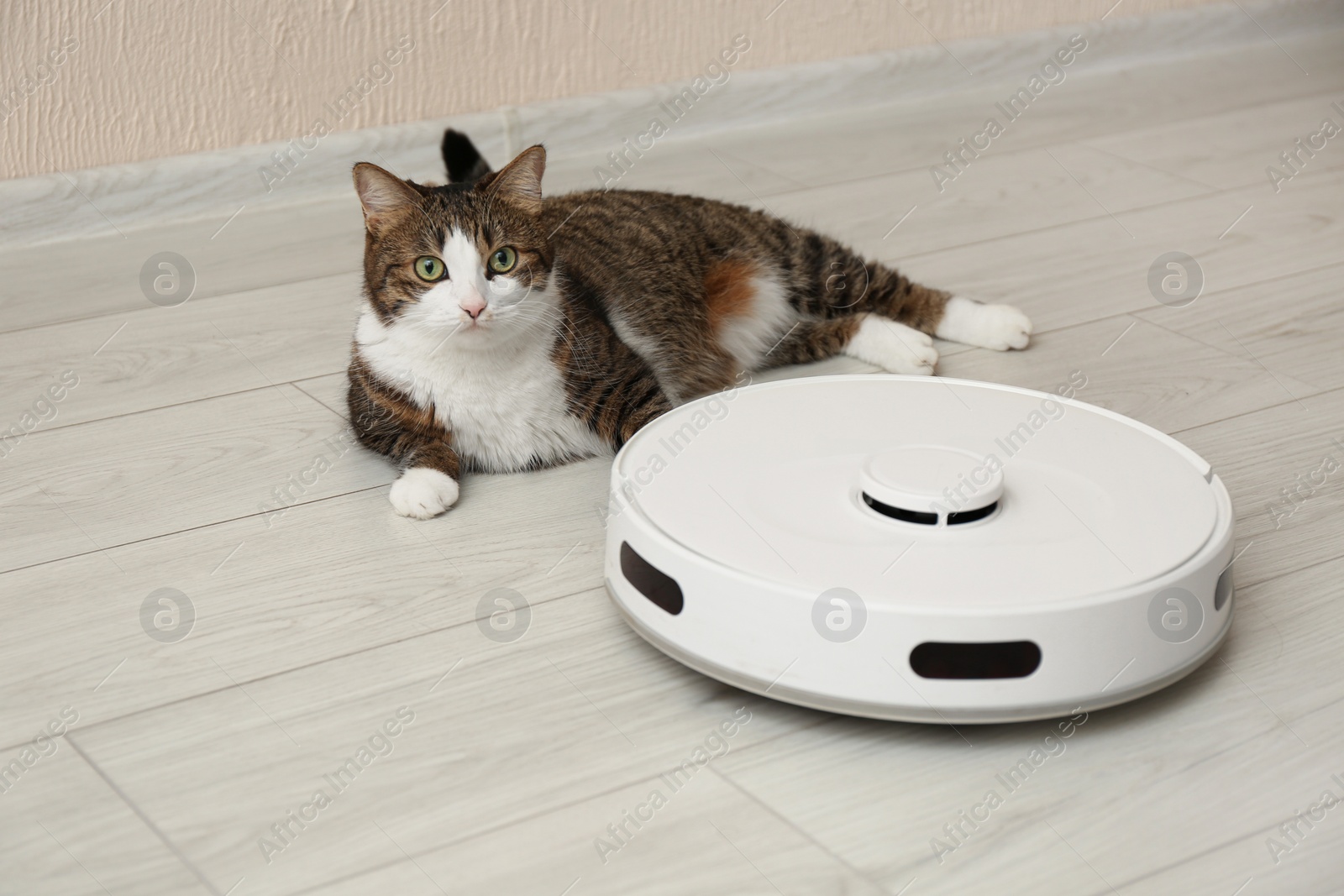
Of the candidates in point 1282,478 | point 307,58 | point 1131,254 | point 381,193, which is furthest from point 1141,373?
point 307,58

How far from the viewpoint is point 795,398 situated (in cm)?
139

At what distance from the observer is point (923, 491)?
1136mm

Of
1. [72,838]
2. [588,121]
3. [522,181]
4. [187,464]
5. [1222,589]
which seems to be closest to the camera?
[72,838]

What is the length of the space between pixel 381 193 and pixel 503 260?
0.50ft

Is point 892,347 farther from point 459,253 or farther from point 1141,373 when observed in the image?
point 459,253

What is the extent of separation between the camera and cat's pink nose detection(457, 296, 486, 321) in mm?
1354

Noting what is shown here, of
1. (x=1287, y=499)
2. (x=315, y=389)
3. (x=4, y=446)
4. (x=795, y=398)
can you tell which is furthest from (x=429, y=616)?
(x=1287, y=499)

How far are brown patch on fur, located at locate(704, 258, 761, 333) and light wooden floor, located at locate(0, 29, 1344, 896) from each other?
0.34 meters

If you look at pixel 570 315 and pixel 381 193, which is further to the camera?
pixel 570 315

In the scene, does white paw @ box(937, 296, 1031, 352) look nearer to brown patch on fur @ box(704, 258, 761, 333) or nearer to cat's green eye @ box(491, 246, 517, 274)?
brown patch on fur @ box(704, 258, 761, 333)

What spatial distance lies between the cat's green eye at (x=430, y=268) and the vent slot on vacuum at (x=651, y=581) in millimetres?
407

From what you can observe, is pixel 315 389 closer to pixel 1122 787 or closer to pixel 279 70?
pixel 279 70

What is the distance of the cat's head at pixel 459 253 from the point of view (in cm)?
138

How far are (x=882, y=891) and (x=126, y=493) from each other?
1029mm
